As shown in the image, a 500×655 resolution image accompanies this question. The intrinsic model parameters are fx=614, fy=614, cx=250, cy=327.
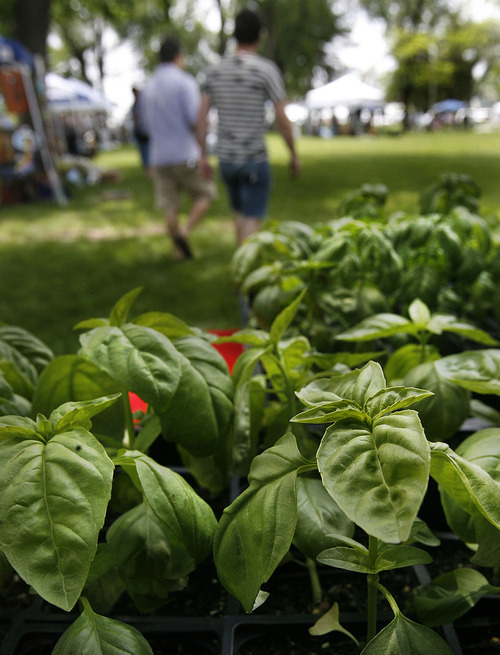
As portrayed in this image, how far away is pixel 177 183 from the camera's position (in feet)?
17.4

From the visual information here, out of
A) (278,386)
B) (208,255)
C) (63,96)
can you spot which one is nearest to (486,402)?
(278,386)

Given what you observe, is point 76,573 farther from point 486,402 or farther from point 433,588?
point 486,402

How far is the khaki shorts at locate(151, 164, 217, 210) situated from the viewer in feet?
16.9

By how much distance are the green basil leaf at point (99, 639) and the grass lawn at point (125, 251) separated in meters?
1.76

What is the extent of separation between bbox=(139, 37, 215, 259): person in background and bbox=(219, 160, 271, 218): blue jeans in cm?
77

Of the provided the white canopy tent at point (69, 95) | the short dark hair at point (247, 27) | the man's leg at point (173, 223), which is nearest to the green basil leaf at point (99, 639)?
the short dark hair at point (247, 27)

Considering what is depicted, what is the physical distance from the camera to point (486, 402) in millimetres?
1433

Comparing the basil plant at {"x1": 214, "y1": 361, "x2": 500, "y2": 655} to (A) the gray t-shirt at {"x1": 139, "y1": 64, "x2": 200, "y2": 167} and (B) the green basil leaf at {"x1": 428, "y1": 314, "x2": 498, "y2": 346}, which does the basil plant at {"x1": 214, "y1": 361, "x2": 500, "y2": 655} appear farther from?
(A) the gray t-shirt at {"x1": 139, "y1": 64, "x2": 200, "y2": 167}

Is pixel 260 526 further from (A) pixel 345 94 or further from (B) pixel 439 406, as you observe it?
(A) pixel 345 94

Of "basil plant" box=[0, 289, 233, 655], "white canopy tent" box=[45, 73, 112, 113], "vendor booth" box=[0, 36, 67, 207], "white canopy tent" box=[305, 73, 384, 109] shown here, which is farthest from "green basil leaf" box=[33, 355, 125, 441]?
"white canopy tent" box=[305, 73, 384, 109]

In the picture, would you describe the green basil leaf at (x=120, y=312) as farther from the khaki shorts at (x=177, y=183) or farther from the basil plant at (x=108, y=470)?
the khaki shorts at (x=177, y=183)

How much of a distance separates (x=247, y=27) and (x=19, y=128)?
567cm

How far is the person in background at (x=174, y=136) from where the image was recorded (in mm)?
4926

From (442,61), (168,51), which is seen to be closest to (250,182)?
(168,51)
